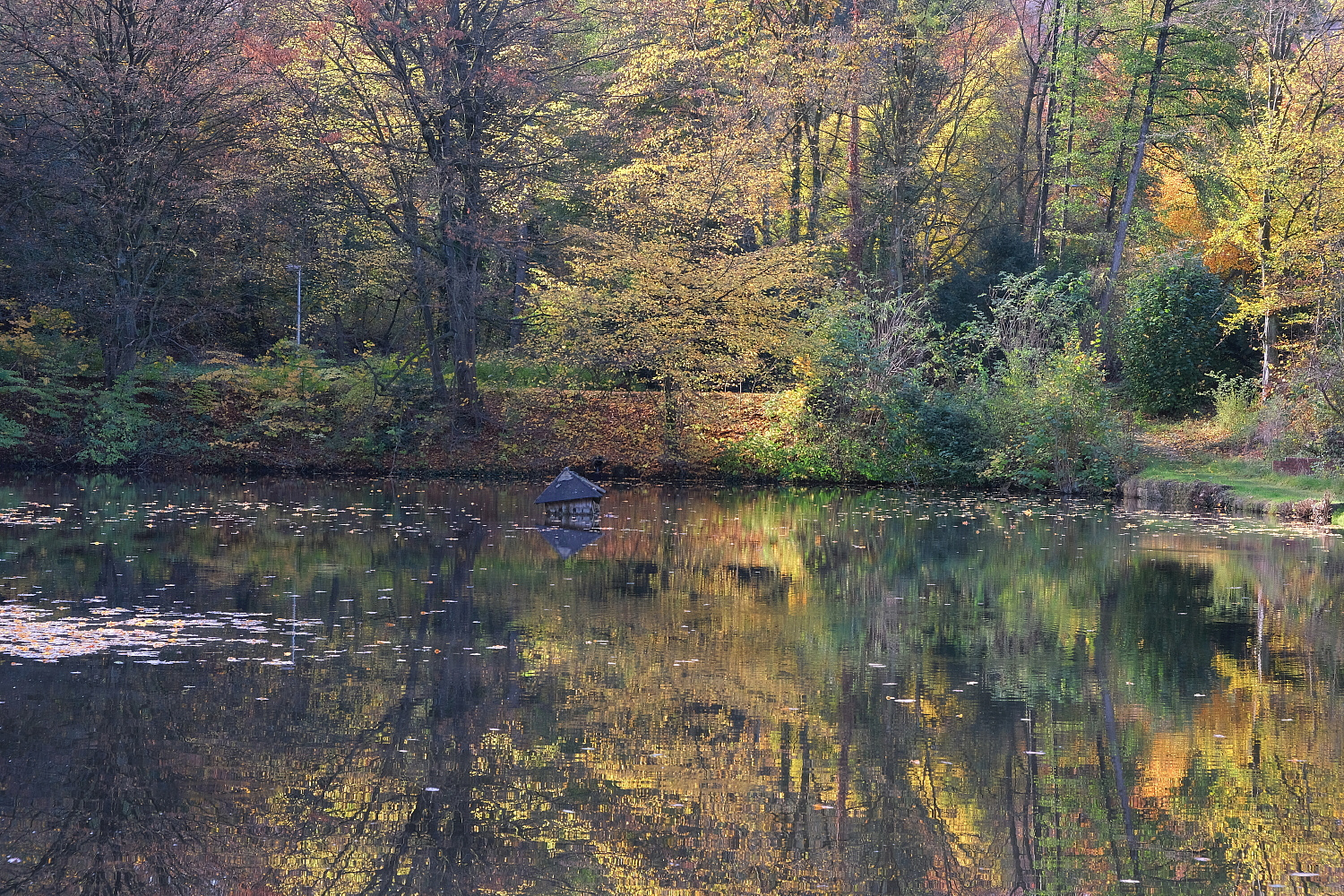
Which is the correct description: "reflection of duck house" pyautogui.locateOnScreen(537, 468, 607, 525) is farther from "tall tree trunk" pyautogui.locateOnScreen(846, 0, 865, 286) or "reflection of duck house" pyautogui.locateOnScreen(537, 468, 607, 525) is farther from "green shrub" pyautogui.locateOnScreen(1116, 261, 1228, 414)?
"green shrub" pyautogui.locateOnScreen(1116, 261, 1228, 414)

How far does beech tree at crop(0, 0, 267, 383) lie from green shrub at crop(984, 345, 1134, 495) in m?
16.3

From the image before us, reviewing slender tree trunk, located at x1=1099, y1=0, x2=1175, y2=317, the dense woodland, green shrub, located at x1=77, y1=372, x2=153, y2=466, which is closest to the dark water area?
the dense woodland

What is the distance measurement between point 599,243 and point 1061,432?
10294 mm

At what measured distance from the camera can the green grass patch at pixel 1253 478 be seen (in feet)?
65.7

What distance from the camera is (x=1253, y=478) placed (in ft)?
71.8

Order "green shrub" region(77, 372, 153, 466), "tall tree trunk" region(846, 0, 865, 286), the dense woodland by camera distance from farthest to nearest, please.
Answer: "tall tree trunk" region(846, 0, 865, 286), "green shrub" region(77, 372, 153, 466), the dense woodland

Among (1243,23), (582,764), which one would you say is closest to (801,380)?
(1243,23)

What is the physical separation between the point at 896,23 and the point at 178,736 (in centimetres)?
2716

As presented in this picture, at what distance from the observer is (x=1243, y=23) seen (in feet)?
103

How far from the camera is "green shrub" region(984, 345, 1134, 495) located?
2389 centimetres

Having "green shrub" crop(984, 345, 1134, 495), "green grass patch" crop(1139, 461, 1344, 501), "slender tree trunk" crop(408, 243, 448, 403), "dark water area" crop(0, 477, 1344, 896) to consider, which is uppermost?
"slender tree trunk" crop(408, 243, 448, 403)

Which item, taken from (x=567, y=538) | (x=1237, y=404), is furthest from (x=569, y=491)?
(x=1237, y=404)

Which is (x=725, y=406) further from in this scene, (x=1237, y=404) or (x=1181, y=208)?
(x=1181, y=208)

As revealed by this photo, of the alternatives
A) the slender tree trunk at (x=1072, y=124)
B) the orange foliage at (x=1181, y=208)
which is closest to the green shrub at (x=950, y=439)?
the slender tree trunk at (x=1072, y=124)
